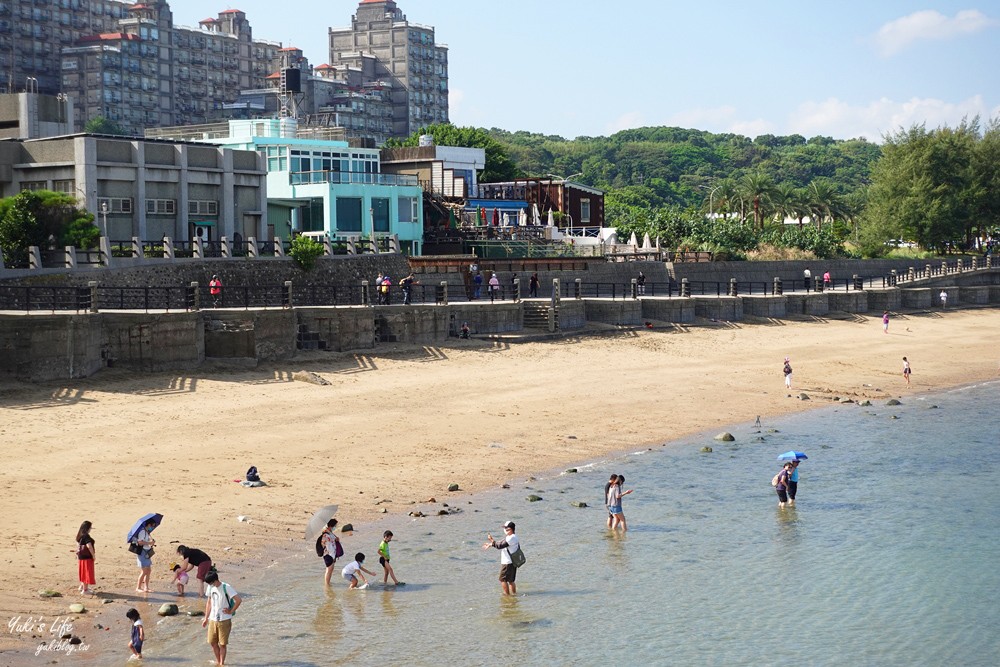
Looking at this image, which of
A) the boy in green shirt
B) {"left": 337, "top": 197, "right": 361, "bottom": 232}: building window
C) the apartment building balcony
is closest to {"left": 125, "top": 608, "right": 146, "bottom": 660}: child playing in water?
the boy in green shirt

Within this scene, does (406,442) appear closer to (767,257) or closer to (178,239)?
(178,239)

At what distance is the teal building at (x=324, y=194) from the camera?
58.4 metres

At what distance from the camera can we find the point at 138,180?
46719 millimetres

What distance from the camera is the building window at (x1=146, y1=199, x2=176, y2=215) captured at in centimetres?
4738

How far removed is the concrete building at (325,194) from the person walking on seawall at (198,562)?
37759 mm

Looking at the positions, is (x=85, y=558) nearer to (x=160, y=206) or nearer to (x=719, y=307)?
(x=160, y=206)

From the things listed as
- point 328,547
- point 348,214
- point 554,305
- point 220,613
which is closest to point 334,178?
point 348,214

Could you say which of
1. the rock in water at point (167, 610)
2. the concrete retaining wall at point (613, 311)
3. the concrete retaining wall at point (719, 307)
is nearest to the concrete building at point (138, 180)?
the concrete retaining wall at point (613, 311)

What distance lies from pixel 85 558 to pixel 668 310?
3733 centimetres

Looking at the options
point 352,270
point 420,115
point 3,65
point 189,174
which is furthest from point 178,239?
point 420,115

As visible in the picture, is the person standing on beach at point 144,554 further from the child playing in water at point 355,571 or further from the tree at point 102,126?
the tree at point 102,126

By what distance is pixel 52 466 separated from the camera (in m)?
25.6

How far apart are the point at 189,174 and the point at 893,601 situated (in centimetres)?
3524

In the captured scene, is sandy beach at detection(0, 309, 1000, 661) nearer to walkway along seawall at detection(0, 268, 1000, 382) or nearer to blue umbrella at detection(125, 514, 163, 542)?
walkway along seawall at detection(0, 268, 1000, 382)
